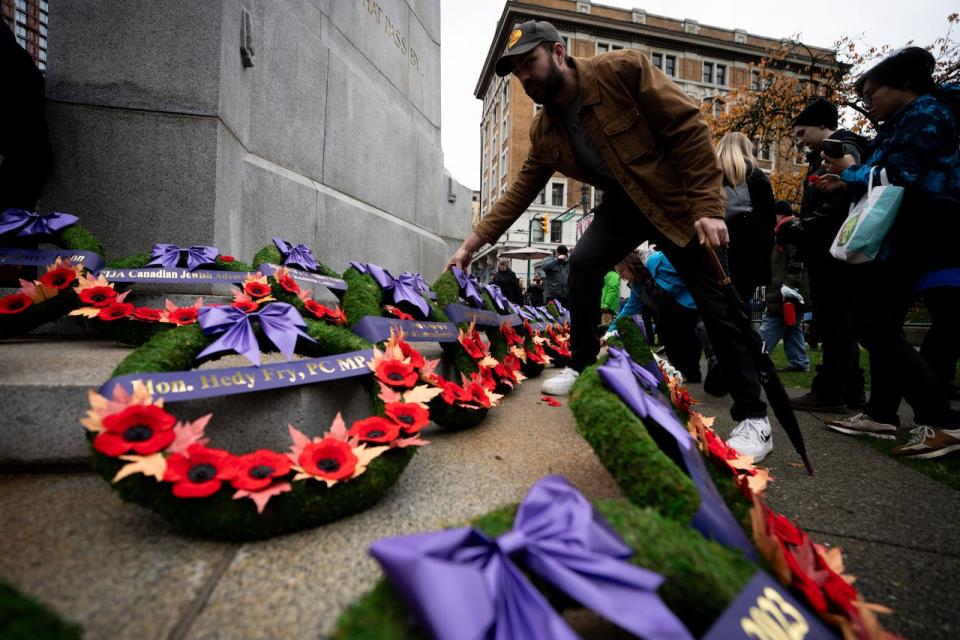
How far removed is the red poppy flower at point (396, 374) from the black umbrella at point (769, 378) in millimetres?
1325

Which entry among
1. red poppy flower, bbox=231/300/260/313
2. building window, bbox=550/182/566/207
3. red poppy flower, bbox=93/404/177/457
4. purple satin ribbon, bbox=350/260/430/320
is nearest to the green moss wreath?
red poppy flower, bbox=93/404/177/457

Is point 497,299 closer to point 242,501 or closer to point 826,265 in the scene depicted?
point 826,265

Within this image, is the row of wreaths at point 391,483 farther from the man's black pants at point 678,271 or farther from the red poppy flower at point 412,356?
the man's black pants at point 678,271

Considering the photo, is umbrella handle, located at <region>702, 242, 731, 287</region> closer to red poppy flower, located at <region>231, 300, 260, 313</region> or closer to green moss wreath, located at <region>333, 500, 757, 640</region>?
green moss wreath, located at <region>333, 500, 757, 640</region>

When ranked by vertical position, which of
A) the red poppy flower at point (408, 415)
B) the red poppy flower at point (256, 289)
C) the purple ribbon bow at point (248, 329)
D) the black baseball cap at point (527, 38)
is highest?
the black baseball cap at point (527, 38)

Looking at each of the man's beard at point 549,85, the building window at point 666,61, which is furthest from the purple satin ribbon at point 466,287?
the building window at point 666,61

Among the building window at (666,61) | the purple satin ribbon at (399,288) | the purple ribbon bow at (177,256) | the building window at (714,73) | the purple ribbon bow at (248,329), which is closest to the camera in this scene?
the purple ribbon bow at (248,329)

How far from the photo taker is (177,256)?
2389 mm

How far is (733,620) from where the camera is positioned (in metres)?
0.76

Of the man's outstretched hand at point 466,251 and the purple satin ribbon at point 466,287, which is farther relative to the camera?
the purple satin ribbon at point 466,287

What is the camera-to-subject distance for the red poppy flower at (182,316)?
2.01 meters

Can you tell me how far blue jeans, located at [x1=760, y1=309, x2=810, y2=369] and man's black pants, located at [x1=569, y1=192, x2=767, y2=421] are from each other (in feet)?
12.3

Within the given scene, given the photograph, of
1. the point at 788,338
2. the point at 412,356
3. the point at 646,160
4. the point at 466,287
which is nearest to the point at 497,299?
the point at 466,287

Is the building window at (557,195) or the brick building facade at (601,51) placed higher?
the brick building facade at (601,51)
